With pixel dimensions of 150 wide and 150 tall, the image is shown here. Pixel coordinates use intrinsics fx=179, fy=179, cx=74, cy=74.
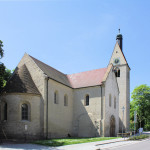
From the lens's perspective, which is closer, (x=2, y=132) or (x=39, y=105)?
(x=2, y=132)

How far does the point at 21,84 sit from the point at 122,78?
24303mm

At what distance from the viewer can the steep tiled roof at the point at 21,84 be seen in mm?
20750

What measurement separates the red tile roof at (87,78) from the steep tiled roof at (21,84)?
29.3 feet

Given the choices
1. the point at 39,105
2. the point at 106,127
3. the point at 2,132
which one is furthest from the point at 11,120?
the point at 106,127

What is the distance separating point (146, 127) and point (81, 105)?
28.6 meters

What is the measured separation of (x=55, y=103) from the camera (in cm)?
2462

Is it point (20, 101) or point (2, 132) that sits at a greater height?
point (20, 101)

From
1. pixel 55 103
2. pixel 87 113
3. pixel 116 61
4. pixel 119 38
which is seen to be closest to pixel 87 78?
pixel 87 113

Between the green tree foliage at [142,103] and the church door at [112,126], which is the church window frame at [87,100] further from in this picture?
the green tree foliage at [142,103]

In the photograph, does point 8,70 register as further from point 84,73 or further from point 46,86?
point 84,73

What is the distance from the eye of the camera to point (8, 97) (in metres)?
20.5

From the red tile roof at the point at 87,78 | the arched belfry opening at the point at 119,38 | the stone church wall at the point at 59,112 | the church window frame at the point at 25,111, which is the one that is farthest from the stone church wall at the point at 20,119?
the arched belfry opening at the point at 119,38

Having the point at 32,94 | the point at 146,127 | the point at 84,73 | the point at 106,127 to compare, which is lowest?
the point at 146,127

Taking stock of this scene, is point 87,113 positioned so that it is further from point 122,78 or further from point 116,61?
point 116,61
